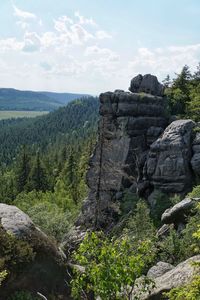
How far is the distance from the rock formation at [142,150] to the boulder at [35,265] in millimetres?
24260

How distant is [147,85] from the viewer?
56.9 m

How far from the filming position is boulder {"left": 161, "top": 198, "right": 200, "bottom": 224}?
30.9m

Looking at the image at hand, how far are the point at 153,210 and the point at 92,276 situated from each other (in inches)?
1306

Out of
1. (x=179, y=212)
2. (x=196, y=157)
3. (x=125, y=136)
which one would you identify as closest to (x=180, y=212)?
(x=179, y=212)

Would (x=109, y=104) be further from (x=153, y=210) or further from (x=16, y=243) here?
(x=16, y=243)

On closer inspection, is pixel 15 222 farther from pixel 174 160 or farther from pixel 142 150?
pixel 142 150

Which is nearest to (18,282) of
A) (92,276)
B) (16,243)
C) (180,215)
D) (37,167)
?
(16,243)

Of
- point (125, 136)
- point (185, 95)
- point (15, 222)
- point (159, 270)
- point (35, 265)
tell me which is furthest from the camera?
point (185, 95)

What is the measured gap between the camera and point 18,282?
19188 millimetres

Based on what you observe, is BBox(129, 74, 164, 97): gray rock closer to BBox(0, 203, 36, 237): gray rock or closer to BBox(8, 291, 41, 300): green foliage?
BBox(0, 203, 36, 237): gray rock

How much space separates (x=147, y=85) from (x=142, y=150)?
416 inches

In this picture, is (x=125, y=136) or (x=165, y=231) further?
(x=125, y=136)

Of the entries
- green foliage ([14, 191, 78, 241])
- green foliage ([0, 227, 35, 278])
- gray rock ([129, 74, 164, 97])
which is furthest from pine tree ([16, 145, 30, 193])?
green foliage ([0, 227, 35, 278])

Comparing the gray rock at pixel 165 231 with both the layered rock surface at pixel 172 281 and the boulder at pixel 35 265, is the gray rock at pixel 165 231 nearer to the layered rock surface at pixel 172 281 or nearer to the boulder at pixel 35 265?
the boulder at pixel 35 265
